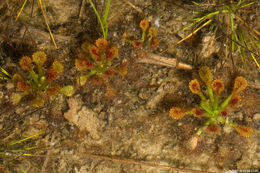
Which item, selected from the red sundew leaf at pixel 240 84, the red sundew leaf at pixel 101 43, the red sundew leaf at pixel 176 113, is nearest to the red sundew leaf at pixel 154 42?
the red sundew leaf at pixel 101 43

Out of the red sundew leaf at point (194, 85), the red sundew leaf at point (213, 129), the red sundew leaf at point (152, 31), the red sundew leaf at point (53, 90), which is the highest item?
the red sundew leaf at point (152, 31)

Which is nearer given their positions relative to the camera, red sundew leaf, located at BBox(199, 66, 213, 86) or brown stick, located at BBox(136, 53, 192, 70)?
red sundew leaf, located at BBox(199, 66, 213, 86)

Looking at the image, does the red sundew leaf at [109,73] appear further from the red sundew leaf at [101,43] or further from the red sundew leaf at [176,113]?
the red sundew leaf at [176,113]

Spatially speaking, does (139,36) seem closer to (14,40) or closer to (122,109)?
(122,109)

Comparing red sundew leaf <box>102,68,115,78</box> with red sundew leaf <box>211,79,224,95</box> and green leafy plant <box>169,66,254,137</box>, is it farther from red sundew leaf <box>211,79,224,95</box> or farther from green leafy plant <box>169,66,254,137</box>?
red sundew leaf <box>211,79,224,95</box>

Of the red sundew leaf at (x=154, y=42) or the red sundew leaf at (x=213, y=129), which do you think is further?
the red sundew leaf at (x=154, y=42)

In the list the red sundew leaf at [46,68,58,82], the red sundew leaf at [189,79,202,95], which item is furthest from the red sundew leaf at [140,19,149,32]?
the red sundew leaf at [46,68,58,82]

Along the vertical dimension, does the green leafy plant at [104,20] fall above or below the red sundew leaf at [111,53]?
above
